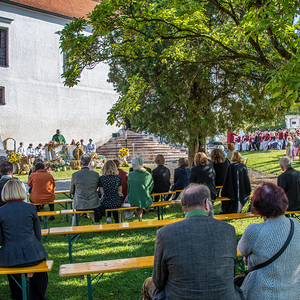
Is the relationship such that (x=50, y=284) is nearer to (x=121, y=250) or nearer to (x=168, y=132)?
(x=121, y=250)

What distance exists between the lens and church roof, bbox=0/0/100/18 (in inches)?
984

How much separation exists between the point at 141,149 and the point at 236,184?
17.7 m

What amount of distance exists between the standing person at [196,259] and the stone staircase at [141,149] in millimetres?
20648

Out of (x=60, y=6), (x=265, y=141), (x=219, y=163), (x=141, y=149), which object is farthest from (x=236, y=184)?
(x=60, y=6)

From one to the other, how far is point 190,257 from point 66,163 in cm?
1926

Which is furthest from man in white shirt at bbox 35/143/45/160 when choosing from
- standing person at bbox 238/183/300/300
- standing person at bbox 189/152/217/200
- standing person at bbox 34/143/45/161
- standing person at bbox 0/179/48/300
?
standing person at bbox 238/183/300/300

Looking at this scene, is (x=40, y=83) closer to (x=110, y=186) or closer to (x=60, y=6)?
(x=60, y=6)

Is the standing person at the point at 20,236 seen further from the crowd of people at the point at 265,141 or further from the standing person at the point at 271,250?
the crowd of people at the point at 265,141

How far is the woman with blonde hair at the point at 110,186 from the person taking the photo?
21.9 ft

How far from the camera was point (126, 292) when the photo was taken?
163 inches

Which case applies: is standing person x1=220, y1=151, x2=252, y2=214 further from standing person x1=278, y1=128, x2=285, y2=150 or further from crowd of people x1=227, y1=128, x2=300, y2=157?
standing person x1=278, y1=128, x2=285, y2=150

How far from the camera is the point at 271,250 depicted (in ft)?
8.14

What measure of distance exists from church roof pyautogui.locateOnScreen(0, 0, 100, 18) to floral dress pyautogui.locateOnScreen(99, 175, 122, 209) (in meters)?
21.4

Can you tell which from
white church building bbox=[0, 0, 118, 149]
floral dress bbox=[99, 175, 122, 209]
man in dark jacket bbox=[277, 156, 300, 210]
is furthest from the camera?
white church building bbox=[0, 0, 118, 149]
